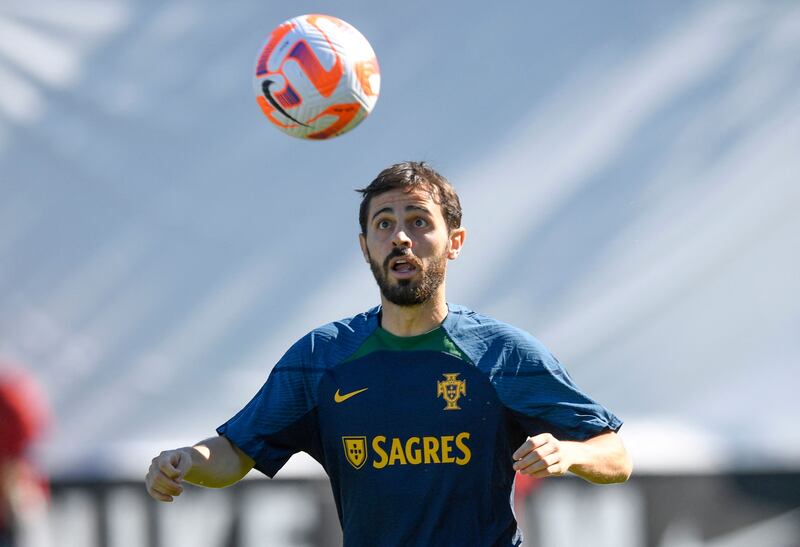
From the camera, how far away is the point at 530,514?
6.17 metres

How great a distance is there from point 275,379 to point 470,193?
9.38ft

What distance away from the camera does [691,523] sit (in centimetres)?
621

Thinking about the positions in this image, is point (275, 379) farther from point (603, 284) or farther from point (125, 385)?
point (603, 284)

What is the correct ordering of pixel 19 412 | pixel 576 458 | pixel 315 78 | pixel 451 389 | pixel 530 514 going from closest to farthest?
pixel 576 458 → pixel 451 389 → pixel 315 78 → pixel 19 412 → pixel 530 514

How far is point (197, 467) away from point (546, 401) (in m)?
1.08

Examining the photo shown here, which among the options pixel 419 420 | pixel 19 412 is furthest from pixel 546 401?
pixel 19 412

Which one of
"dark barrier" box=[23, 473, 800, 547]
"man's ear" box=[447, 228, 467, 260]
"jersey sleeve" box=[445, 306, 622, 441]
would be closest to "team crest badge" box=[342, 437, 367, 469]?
"jersey sleeve" box=[445, 306, 622, 441]

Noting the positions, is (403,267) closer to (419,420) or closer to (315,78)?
(419,420)

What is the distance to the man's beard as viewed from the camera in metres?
3.61

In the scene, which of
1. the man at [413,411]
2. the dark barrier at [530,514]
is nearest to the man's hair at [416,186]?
the man at [413,411]

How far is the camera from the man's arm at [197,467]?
10.9ft

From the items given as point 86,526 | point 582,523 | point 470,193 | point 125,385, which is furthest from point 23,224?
point 582,523

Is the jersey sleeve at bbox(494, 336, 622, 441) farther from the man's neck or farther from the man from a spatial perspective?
the man's neck

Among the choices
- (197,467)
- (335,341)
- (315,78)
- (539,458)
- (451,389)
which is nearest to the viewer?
(539,458)
